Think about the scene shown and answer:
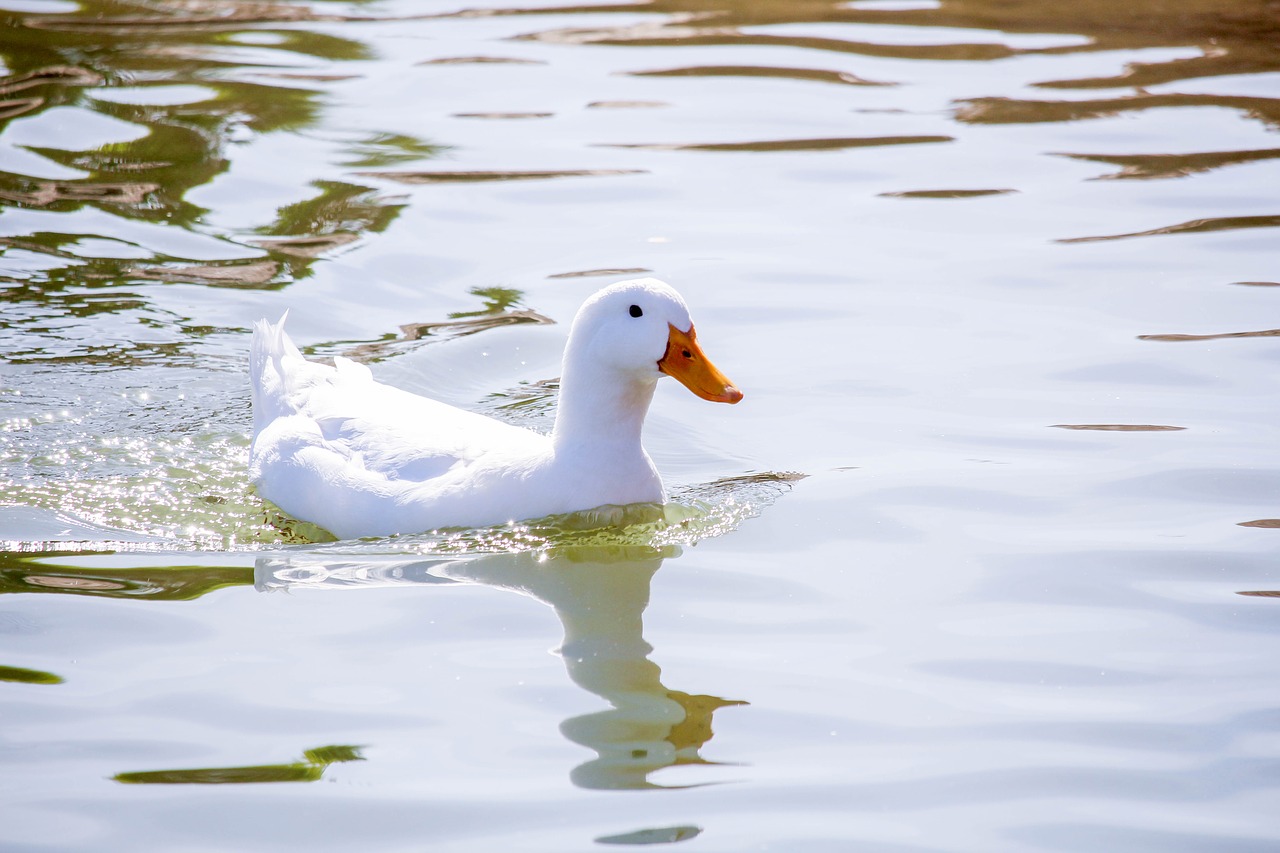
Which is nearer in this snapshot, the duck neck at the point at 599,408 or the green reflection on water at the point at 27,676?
the green reflection on water at the point at 27,676

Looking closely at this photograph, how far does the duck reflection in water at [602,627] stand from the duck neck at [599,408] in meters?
0.44

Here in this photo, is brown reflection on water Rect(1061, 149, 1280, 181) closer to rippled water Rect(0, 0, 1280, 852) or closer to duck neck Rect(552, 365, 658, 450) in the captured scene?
rippled water Rect(0, 0, 1280, 852)

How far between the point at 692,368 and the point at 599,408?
436 mm

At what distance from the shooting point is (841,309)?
8.62 meters

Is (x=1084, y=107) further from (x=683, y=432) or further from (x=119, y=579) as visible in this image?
(x=119, y=579)

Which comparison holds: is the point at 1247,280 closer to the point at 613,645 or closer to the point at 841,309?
the point at 841,309

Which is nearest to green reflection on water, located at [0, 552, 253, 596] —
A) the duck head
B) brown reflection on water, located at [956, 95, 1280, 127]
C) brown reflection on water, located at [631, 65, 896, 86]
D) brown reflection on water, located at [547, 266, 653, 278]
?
the duck head

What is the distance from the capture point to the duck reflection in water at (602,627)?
14.5 feet

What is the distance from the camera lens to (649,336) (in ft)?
18.8

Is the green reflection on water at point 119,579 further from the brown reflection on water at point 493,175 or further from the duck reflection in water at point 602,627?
the brown reflection on water at point 493,175

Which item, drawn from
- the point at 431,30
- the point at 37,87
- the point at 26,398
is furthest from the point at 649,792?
the point at 431,30

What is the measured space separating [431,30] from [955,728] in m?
11.3

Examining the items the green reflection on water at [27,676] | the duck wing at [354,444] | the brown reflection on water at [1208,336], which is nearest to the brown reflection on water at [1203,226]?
the brown reflection on water at [1208,336]

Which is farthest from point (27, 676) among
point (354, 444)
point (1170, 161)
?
point (1170, 161)
